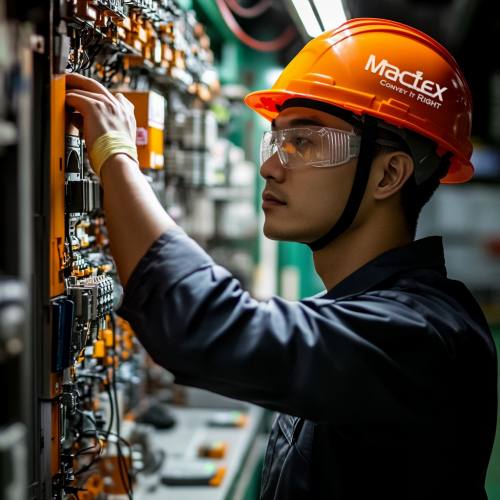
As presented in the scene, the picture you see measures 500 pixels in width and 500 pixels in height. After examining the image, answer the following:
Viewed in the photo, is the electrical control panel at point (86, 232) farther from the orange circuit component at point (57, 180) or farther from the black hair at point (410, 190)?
the black hair at point (410, 190)

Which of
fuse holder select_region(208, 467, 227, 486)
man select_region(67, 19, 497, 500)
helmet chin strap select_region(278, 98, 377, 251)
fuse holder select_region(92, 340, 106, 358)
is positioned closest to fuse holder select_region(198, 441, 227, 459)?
fuse holder select_region(208, 467, 227, 486)

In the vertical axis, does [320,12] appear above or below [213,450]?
above

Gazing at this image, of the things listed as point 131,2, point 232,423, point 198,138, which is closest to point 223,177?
point 198,138

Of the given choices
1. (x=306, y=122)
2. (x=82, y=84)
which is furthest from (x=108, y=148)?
(x=306, y=122)

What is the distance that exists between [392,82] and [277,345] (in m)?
0.90

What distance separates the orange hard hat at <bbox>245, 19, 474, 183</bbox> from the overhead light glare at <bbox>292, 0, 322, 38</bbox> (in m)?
0.96

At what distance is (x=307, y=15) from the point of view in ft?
9.12

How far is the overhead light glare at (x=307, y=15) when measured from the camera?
2.61m

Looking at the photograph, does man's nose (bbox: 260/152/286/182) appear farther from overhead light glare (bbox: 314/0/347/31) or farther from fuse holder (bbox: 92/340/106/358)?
overhead light glare (bbox: 314/0/347/31)

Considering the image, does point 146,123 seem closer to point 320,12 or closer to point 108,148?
point 108,148

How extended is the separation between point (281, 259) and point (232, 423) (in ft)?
9.08

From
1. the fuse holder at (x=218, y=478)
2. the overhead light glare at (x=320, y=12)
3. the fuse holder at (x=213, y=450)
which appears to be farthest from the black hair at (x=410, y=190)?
the fuse holder at (x=213, y=450)

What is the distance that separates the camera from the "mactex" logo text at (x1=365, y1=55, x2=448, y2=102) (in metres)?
1.62

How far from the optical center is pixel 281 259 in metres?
6.50
